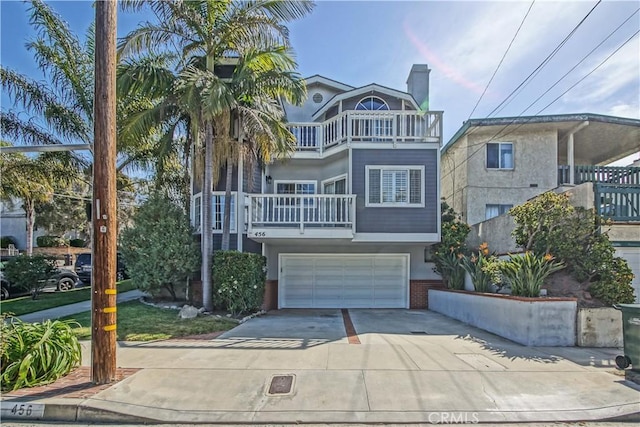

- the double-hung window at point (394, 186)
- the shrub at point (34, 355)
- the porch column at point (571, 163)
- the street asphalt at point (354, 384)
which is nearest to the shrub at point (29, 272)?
the street asphalt at point (354, 384)

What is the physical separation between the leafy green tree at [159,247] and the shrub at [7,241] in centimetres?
A: 2860

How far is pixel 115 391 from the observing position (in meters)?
5.10

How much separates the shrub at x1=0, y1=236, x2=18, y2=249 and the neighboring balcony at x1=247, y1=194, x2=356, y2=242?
104ft

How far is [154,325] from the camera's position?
30.5ft

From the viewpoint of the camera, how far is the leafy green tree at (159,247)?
1136 centimetres

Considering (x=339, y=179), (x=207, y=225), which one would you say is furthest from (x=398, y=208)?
(x=207, y=225)

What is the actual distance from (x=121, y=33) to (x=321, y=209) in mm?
7294

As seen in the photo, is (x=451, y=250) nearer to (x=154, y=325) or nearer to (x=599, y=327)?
(x=599, y=327)

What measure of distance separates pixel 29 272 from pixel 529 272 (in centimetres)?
1602

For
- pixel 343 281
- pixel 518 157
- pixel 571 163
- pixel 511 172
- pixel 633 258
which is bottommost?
pixel 343 281

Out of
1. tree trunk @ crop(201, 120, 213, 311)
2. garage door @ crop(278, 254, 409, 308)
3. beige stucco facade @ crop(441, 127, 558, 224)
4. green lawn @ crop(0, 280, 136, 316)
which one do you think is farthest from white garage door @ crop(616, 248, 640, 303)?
green lawn @ crop(0, 280, 136, 316)

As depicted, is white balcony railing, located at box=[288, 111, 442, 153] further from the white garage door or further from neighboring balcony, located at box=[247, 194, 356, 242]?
the white garage door

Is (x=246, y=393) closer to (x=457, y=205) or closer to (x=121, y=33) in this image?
(x=121, y=33)

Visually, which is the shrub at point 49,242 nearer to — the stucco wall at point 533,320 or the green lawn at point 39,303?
the green lawn at point 39,303
